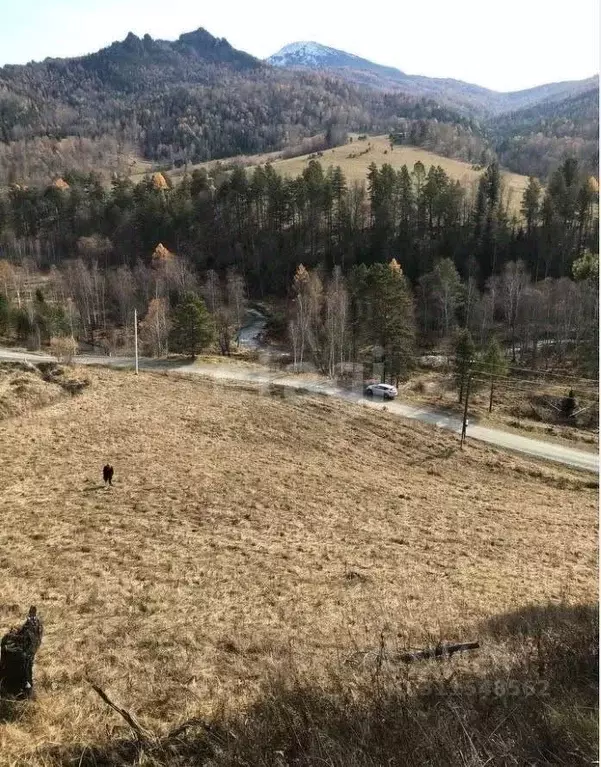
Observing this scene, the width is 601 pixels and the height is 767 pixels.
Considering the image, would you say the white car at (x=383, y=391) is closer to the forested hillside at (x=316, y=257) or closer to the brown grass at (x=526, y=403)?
the brown grass at (x=526, y=403)

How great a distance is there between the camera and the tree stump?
6355 mm

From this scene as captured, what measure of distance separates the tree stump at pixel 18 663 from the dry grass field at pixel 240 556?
26 cm

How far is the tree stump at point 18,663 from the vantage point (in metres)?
6.36

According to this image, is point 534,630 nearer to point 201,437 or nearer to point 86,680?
point 86,680

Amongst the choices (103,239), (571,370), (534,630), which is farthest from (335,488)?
(103,239)

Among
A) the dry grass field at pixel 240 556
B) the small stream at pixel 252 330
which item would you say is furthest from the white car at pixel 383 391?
the small stream at pixel 252 330

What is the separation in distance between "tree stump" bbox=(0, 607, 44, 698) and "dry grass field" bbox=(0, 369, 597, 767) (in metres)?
0.26

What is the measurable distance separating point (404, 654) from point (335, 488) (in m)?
11.8

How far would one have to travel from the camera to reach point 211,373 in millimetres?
39188

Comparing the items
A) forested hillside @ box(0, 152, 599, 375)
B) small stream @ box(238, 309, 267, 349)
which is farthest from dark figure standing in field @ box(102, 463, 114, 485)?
small stream @ box(238, 309, 267, 349)

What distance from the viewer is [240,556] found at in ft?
42.0

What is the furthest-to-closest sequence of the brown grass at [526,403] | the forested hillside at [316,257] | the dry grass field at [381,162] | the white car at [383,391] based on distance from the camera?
the dry grass field at [381,162]
the forested hillside at [316,257]
the white car at [383,391]
the brown grass at [526,403]

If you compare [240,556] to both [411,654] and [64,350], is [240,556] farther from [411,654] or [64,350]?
[64,350]

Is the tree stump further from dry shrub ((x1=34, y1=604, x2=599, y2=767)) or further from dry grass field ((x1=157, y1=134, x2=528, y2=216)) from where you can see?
dry grass field ((x1=157, y1=134, x2=528, y2=216))
